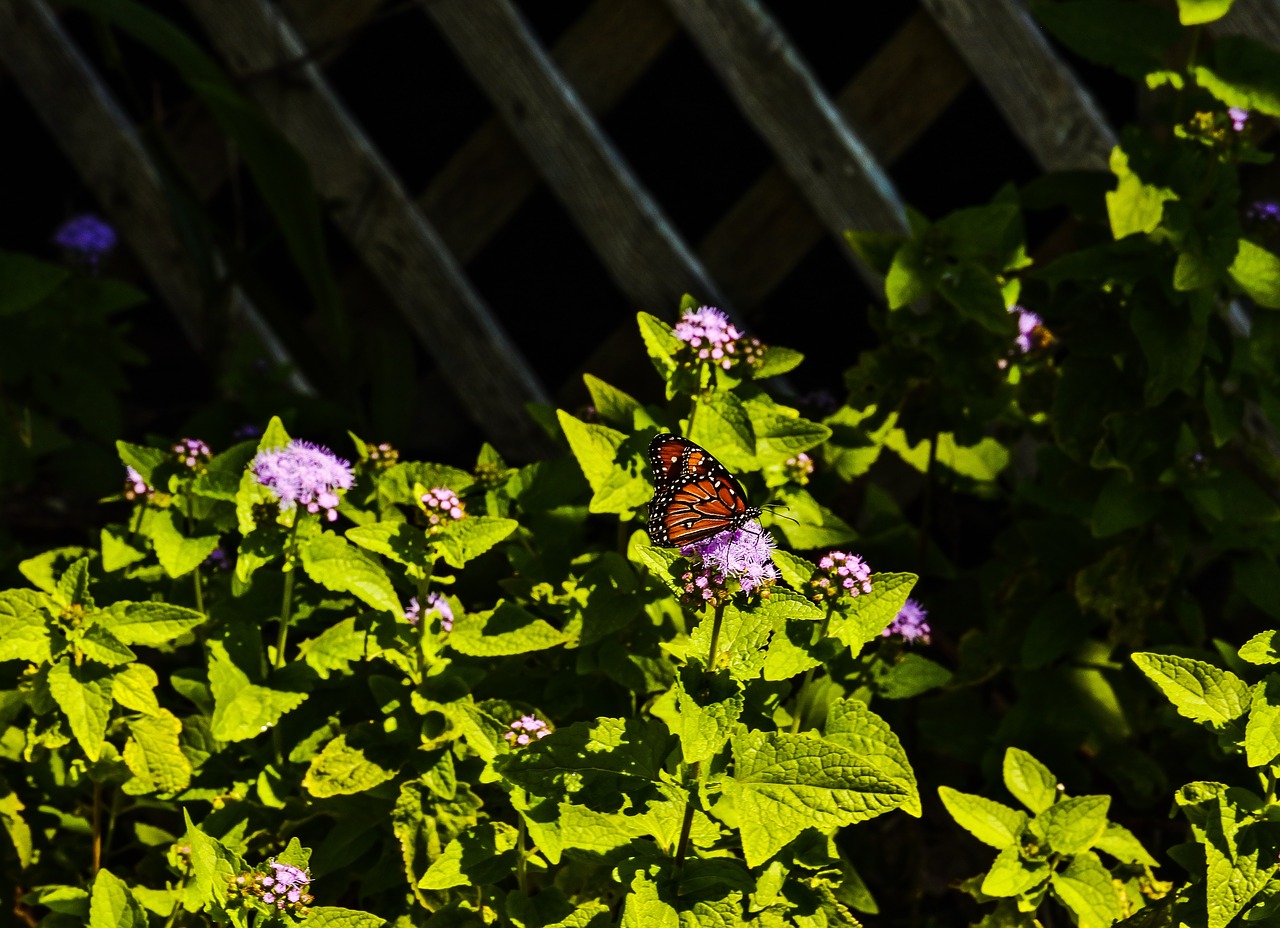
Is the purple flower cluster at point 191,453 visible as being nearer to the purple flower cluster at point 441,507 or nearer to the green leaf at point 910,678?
the purple flower cluster at point 441,507

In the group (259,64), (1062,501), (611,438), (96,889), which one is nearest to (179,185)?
(259,64)

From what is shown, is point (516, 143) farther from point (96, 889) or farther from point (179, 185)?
point (96, 889)

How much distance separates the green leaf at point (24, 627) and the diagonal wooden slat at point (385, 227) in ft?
5.16

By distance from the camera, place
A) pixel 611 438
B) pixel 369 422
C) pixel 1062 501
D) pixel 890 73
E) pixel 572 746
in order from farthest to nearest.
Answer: pixel 369 422 < pixel 890 73 < pixel 1062 501 < pixel 611 438 < pixel 572 746

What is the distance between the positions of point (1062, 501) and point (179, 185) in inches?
80.8

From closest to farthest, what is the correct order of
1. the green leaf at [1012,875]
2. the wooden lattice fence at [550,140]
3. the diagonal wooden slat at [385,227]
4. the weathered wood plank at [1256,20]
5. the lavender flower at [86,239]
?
the green leaf at [1012,875] → the weathered wood plank at [1256,20] → the wooden lattice fence at [550,140] → the lavender flower at [86,239] → the diagonal wooden slat at [385,227]

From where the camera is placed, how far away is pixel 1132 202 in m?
2.26

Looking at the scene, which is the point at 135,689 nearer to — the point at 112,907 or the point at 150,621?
the point at 150,621

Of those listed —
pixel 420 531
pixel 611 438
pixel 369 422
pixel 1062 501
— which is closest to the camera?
pixel 420 531

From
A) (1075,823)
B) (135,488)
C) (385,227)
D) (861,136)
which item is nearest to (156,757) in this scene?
(135,488)

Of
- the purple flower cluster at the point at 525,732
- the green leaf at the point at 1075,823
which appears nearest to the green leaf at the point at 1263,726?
the green leaf at the point at 1075,823

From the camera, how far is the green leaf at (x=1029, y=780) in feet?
6.40

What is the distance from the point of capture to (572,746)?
64.4 inches

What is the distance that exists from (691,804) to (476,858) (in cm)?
32
